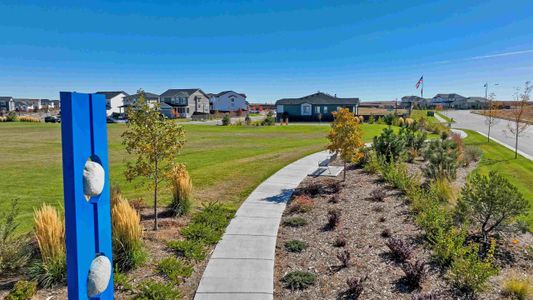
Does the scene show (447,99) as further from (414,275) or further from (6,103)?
(6,103)

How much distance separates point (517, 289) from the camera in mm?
5270

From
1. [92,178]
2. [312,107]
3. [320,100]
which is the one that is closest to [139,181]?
[92,178]

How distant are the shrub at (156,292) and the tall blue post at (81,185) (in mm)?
1428

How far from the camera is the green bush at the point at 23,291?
16.6 ft

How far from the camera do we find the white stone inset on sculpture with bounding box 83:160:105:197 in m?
3.67

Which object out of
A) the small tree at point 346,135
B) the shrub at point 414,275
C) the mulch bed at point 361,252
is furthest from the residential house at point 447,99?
the shrub at point 414,275

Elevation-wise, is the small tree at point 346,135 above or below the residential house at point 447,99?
below

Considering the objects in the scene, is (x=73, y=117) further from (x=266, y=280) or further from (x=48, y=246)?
(x=266, y=280)

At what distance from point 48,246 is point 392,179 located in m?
9.80

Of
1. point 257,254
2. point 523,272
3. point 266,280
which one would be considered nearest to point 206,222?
point 257,254

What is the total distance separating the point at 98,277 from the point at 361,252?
497cm

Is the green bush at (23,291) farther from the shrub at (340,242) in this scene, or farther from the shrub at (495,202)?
the shrub at (495,202)

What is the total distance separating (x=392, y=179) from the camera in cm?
1170

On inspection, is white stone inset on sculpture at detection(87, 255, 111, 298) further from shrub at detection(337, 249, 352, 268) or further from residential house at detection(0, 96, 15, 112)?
residential house at detection(0, 96, 15, 112)
